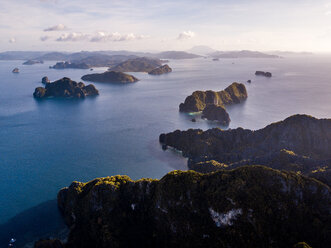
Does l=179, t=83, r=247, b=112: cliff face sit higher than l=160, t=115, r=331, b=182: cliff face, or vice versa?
Answer: l=179, t=83, r=247, b=112: cliff face

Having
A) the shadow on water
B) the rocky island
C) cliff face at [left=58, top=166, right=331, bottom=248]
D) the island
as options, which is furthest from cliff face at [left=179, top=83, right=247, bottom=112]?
the shadow on water

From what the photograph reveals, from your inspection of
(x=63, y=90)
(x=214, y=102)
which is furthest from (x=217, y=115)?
(x=63, y=90)

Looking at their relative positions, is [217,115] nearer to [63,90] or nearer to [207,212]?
[207,212]

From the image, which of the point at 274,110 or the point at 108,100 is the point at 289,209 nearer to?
the point at 274,110

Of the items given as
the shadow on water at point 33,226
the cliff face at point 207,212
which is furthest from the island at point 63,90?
the cliff face at point 207,212

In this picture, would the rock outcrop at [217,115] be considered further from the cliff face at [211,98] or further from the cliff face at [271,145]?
the cliff face at [271,145]

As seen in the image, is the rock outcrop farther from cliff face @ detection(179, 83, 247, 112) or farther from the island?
the island

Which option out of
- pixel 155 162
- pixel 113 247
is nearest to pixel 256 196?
pixel 113 247
